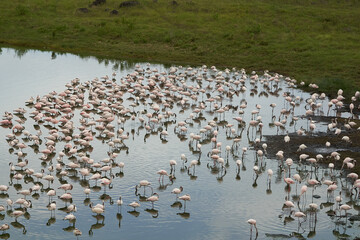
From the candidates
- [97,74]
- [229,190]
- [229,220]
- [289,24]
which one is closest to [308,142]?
[229,190]

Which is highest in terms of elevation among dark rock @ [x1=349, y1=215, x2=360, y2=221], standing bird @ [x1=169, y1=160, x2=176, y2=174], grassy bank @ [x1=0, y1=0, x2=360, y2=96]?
grassy bank @ [x1=0, y1=0, x2=360, y2=96]

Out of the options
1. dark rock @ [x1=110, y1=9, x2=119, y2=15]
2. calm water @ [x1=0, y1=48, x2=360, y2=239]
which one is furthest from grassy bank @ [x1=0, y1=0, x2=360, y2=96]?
calm water @ [x1=0, y1=48, x2=360, y2=239]

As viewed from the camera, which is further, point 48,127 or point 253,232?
point 48,127

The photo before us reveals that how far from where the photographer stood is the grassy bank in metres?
38.2

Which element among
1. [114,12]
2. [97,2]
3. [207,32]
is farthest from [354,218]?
[97,2]

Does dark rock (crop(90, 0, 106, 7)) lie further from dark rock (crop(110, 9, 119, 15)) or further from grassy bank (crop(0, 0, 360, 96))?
dark rock (crop(110, 9, 119, 15))

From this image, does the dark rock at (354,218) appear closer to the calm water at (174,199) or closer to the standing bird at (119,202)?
the calm water at (174,199)

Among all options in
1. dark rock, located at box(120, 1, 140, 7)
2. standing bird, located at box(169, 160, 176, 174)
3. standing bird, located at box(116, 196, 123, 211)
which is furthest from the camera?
dark rock, located at box(120, 1, 140, 7)

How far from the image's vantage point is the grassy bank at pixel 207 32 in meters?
38.2

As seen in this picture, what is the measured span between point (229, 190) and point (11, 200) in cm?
623

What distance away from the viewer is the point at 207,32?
145ft

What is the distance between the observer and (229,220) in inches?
584

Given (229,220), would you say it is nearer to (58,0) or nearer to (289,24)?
(289,24)

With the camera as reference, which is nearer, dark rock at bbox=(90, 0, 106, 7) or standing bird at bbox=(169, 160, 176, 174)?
standing bird at bbox=(169, 160, 176, 174)
